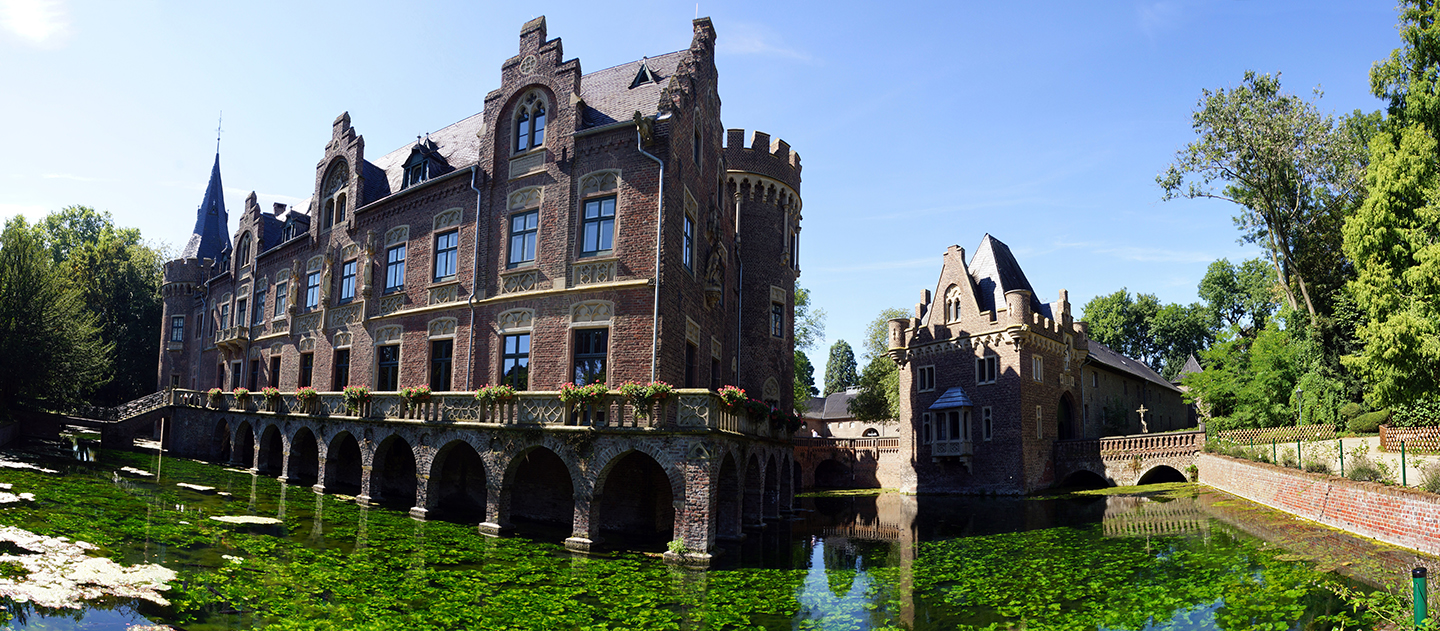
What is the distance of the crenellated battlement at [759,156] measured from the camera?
106 ft

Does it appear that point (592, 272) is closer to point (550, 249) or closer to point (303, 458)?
point (550, 249)

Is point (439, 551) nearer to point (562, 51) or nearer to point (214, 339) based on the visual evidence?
point (562, 51)

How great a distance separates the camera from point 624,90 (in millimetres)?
23250

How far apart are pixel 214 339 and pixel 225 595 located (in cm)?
3485

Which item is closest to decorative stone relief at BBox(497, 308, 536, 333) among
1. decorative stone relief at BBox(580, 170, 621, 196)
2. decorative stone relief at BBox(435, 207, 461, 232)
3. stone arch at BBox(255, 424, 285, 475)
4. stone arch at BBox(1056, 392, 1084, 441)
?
decorative stone relief at BBox(580, 170, 621, 196)

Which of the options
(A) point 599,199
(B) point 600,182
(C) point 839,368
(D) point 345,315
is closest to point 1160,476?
(A) point 599,199

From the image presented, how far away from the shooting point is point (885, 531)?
75.8ft

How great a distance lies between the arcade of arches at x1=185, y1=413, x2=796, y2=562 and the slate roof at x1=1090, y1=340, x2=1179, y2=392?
2962cm

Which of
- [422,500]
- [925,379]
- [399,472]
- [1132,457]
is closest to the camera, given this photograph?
[422,500]

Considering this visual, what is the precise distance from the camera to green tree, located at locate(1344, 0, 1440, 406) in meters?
18.2

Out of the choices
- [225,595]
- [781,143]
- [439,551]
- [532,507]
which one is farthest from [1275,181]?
[225,595]

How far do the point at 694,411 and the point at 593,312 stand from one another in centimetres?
489

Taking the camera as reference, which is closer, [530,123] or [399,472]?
[530,123]

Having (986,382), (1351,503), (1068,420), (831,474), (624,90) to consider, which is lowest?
(831,474)
